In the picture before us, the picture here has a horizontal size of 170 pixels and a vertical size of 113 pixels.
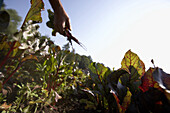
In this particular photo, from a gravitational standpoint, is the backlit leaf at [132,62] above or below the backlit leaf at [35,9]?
below

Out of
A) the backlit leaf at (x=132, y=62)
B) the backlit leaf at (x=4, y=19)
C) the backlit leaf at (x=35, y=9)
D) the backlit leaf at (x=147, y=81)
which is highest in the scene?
the backlit leaf at (x=35, y=9)

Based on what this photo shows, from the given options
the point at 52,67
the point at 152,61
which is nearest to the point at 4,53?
the point at 52,67

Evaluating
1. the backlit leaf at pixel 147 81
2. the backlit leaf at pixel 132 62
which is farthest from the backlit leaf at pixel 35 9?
the backlit leaf at pixel 147 81

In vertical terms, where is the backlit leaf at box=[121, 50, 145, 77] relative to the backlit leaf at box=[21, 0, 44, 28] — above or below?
below

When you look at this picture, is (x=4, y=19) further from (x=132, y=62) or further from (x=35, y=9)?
(x=132, y=62)

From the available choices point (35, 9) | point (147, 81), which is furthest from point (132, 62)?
point (35, 9)

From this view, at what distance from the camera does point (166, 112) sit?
421mm

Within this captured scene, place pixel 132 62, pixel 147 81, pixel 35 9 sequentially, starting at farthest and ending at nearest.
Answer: pixel 35 9 < pixel 132 62 < pixel 147 81

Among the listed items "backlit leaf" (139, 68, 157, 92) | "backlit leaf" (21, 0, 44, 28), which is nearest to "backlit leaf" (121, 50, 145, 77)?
"backlit leaf" (139, 68, 157, 92)

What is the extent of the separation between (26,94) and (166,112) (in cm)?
148

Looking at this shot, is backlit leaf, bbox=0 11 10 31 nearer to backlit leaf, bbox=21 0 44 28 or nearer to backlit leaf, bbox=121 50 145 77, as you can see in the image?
backlit leaf, bbox=21 0 44 28

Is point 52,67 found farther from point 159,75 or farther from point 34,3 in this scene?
point 159,75

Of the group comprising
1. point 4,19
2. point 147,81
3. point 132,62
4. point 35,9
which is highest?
point 35,9

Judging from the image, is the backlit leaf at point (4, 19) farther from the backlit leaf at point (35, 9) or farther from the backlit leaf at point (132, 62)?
the backlit leaf at point (132, 62)
